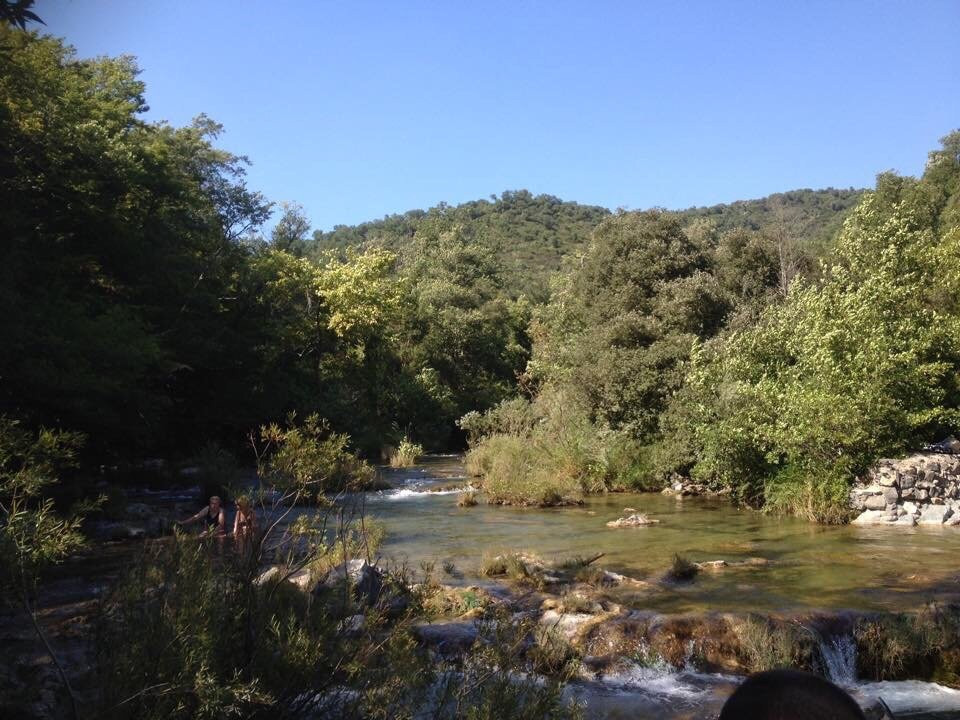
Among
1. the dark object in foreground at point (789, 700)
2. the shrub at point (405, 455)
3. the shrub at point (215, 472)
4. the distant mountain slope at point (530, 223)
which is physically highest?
the distant mountain slope at point (530, 223)

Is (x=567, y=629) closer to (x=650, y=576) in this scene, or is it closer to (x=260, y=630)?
(x=650, y=576)

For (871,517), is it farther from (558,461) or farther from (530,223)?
(530,223)

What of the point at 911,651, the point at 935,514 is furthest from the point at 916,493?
the point at 911,651

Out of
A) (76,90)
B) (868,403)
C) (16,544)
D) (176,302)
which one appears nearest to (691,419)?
(868,403)

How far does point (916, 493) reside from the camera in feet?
51.5

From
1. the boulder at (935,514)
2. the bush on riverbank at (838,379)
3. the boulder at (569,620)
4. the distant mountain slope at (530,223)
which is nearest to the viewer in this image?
the boulder at (569,620)

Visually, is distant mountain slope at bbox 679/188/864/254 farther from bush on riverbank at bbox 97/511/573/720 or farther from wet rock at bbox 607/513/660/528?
bush on riverbank at bbox 97/511/573/720

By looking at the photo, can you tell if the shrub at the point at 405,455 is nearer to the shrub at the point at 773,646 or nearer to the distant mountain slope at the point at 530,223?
the shrub at the point at 773,646

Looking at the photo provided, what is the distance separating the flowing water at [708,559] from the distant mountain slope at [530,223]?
47.0m

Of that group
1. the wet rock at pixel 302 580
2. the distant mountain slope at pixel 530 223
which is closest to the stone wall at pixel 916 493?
the wet rock at pixel 302 580

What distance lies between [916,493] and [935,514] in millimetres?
516

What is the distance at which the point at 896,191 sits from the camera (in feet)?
146

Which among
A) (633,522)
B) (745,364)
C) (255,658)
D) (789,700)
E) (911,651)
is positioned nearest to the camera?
(789,700)

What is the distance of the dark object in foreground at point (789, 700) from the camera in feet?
4.26
